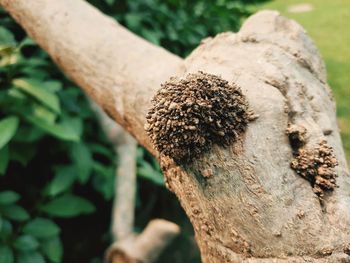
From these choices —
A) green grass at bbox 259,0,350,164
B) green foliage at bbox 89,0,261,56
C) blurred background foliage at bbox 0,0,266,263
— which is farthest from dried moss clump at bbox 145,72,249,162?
green grass at bbox 259,0,350,164

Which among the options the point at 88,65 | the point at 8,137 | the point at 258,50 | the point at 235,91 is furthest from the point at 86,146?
the point at 235,91

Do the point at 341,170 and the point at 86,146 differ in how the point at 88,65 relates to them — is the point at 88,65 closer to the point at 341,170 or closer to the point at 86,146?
the point at 86,146

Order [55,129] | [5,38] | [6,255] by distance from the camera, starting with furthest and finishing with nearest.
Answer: [5,38]
[55,129]
[6,255]

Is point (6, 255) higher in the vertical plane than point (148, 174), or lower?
lower

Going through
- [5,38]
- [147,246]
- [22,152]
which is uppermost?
[5,38]

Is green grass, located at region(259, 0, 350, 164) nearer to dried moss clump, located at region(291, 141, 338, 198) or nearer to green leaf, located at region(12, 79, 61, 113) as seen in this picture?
green leaf, located at region(12, 79, 61, 113)

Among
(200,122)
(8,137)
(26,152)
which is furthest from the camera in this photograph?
(26,152)

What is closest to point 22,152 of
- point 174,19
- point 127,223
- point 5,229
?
point 5,229

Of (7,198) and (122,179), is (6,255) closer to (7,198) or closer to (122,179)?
(7,198)
